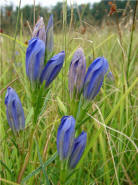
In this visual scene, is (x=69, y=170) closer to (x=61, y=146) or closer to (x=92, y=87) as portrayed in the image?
(x=61, y=146)

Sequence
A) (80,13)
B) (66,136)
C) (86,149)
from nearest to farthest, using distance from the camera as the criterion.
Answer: (66,136), (86,149), (80,13)

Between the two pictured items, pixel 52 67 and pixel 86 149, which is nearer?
pixel 52 67

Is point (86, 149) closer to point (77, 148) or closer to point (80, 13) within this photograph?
point (77, 148)

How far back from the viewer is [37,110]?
69 centimetres

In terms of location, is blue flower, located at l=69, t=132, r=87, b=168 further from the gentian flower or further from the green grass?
the gentian flower

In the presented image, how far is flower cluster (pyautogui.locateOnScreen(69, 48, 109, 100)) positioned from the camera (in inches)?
26.9

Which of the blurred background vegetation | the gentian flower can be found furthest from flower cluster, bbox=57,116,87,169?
the blurred background vegetation

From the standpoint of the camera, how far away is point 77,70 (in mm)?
689

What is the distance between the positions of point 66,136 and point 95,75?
19 centimetres

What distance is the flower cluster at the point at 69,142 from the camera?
619 millimetres

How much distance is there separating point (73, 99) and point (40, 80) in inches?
4.7

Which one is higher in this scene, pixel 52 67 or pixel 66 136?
pixel 52 67

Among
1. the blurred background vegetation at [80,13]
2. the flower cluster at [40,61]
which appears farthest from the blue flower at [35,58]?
the blurred background vegetation at [80,13]

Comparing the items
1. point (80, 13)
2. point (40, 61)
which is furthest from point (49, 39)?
point (80, 13)
